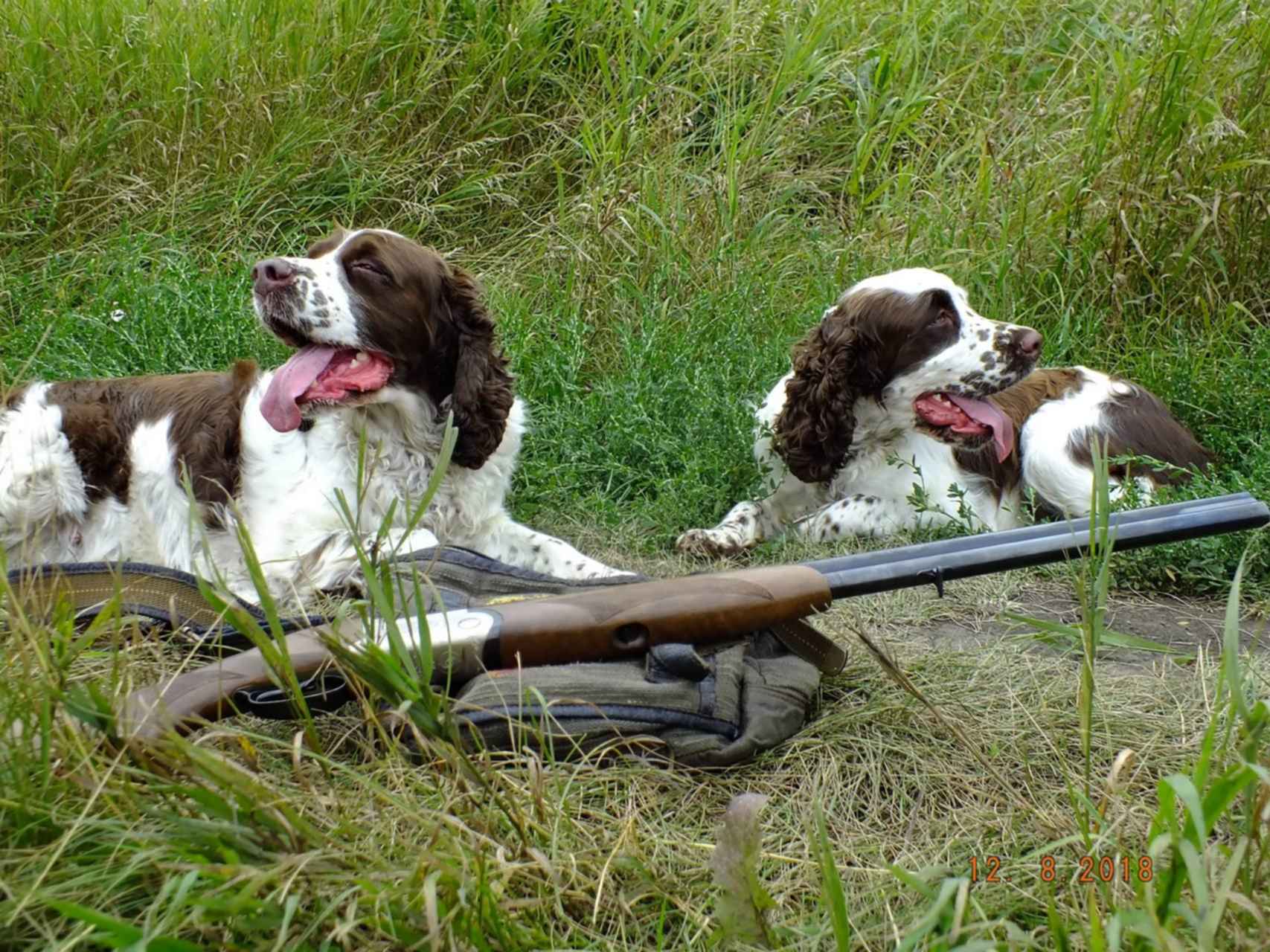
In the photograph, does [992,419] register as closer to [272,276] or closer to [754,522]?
[754,522]

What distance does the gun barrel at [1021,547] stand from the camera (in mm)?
2725

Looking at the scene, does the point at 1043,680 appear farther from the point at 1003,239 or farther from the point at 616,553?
the point at 1003,239

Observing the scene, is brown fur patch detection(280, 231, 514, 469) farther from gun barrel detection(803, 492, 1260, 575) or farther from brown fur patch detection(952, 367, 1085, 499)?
brown fur patch detection(952, 367, 1085, 499)

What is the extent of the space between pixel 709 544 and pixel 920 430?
89 cm

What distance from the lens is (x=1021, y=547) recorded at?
2.80 meters

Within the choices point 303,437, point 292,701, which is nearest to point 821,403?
point 303,437

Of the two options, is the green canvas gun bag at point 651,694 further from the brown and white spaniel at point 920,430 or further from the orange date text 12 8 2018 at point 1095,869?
the brown and white spaniel at point 920,430

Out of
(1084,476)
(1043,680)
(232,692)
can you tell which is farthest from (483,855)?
(1084,476)

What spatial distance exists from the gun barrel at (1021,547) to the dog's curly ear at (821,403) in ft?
5.53

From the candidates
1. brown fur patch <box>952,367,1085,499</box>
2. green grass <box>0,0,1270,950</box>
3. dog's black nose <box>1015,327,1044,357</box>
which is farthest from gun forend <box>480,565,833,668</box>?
brown fur patch <box>952,367,1085,499</box>

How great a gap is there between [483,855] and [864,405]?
311 centimetres

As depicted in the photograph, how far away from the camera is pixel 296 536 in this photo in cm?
380

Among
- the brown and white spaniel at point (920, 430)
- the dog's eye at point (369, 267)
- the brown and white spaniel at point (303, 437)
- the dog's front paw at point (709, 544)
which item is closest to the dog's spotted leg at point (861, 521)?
the brown and white spaniel at point (920, 430)

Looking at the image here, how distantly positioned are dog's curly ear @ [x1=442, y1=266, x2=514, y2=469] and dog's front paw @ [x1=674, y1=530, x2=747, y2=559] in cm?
77
